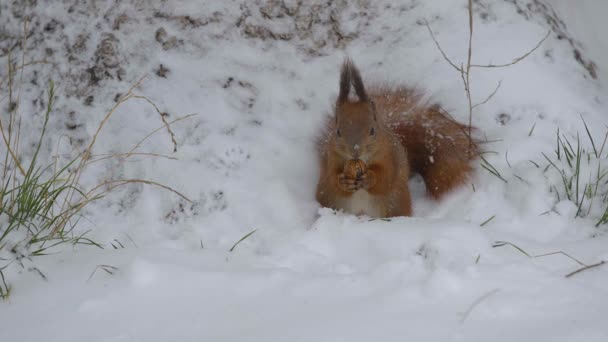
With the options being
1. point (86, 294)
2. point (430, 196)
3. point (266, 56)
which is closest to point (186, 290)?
point (86, 294)

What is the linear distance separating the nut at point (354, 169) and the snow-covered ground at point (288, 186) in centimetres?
17

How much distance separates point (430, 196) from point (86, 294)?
1.36 metres

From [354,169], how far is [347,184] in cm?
6

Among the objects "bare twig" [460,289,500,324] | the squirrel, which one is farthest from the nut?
"bare twig" [460,289,500,324]

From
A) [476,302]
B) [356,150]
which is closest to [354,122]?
[356,150]

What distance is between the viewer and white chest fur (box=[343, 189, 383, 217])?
2.51 meters

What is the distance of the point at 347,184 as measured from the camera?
8.01ft

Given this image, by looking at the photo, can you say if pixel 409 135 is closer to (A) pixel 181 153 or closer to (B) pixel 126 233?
(A) pixel 181 153

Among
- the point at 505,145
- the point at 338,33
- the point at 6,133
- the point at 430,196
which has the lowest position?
the point at 430,196

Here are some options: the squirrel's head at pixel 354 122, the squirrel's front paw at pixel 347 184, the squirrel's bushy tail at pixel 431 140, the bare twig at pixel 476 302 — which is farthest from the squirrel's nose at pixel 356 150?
the bare twig at pixel 476 302

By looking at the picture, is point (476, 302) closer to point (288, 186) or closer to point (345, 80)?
point (345, 80)

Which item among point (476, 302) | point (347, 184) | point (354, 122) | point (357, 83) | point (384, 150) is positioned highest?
point (357, 83)

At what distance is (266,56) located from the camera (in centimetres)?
287

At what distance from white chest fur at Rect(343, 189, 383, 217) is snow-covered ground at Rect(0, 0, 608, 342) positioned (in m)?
0.13
